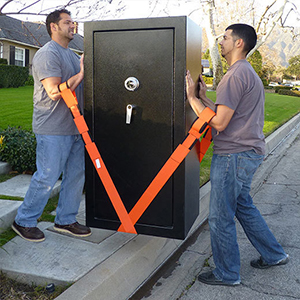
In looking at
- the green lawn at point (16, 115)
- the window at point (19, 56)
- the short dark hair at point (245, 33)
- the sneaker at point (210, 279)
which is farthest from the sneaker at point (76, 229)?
the window at point (19, 56)

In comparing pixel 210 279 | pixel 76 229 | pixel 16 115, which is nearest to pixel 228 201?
pixel 210 279

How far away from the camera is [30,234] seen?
3.31m

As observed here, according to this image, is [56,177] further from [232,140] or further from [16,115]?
[16,115]

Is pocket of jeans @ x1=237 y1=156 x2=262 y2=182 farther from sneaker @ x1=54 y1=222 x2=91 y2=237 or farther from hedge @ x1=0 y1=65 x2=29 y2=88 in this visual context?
hedge @ x1=0 y1=65 x2=29 y2=88

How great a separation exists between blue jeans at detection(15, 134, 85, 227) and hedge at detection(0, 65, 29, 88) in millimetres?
16836

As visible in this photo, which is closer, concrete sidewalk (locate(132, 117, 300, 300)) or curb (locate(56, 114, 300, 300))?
curb (locate(56, 114, 300, 300))

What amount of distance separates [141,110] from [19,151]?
8.96 ft

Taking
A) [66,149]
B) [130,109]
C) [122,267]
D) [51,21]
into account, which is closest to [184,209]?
[122,267]

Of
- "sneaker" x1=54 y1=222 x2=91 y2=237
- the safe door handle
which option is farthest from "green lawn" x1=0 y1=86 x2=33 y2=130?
the safe door handle

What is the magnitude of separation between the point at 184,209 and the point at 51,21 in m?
1.85

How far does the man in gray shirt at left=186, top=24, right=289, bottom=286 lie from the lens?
2807 mm

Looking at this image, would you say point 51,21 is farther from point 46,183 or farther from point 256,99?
point 256,99

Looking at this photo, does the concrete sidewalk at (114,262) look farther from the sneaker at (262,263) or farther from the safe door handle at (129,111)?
the safe door handle at (129,111)

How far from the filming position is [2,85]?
63.1 ft
